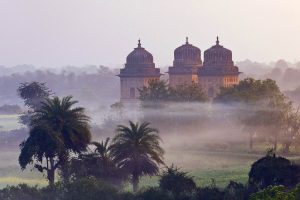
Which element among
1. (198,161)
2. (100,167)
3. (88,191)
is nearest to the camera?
(88,191)

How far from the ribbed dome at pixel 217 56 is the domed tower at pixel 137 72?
21.0 feet

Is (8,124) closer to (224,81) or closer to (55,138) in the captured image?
(224,81)

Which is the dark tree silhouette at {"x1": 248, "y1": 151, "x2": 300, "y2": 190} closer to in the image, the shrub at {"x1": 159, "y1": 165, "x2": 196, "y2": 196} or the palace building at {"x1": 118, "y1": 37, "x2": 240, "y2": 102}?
the shrub at {"x1": 159, "y1": 165, "x2": 196, "y2": 196}

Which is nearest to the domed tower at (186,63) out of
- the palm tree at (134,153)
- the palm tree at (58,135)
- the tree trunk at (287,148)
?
the tree trunk at (287,148)

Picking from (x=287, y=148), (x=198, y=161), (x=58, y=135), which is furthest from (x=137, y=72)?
(x=58, y=135)

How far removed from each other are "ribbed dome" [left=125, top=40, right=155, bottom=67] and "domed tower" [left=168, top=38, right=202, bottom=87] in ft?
9.77

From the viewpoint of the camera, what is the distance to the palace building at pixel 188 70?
8638 cm

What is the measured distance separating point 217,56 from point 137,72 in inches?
367

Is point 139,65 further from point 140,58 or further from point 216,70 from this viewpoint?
point 216,70

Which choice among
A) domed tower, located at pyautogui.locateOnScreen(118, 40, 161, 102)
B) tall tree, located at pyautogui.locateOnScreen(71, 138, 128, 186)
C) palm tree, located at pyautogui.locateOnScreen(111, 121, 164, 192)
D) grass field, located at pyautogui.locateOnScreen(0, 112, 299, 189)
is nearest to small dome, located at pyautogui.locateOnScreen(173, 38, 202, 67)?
domed tower, located at pyautogui.locateOnScreen(118, 40, 161, 102)

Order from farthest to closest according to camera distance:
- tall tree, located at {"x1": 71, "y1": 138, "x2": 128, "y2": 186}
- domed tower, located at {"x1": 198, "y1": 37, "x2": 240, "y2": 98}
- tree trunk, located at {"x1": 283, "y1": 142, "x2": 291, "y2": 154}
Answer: domed tower, located at {"x1": 198, "y1": 37, "x2": 240, "y2": 98}, tree trunk, located at {"x1": 283, "y1": 142, "x2": 291, "y2": 154}, tall tree, located at {"x1": 71, "y1": 138, "x2": 128, "y2": 186}

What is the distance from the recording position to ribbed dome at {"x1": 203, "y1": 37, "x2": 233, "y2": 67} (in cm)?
8625

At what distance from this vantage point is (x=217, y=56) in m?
86.3

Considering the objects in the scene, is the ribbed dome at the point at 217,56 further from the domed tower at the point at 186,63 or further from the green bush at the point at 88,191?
the green bush at the point at 88,191
